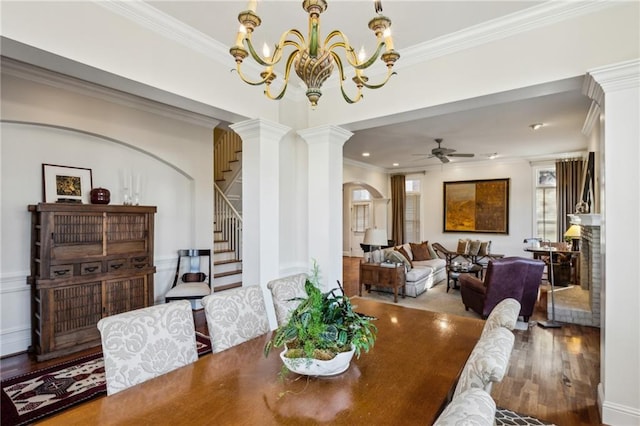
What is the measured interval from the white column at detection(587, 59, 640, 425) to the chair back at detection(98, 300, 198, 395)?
2.67 meters

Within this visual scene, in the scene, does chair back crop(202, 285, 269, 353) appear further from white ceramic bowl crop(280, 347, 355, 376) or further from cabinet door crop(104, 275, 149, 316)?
cabinet door crop(104, 275, 149, 316)

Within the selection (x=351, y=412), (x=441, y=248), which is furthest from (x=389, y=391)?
(x=441, y=248)

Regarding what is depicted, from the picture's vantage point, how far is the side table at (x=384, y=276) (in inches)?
224

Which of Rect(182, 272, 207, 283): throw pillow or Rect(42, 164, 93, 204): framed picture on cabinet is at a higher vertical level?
Rect(42, 164, 93, 204): framed picture on cabinet

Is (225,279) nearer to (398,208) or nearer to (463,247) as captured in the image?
(463,247)

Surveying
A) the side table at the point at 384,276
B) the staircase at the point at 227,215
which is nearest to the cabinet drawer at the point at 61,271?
the staircase at the point at 227,215

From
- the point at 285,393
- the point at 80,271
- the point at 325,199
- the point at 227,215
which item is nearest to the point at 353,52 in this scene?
the point at 285,393

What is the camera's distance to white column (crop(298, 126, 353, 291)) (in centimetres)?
344

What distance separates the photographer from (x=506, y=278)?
14.0 ft

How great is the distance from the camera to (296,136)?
3654mm

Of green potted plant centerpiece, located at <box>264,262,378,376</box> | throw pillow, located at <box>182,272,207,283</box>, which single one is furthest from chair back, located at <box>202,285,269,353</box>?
throw pillow, located at <box>182,272,207,283</box>

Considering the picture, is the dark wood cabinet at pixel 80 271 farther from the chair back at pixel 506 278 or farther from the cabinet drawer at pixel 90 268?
the chair back at pixel 506 278

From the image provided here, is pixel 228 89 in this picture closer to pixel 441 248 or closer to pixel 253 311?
pixel 253 311

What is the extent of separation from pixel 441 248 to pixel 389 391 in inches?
295
